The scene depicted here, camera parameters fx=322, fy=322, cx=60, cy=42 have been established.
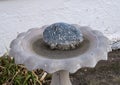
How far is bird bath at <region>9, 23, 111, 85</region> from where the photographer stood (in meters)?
→ 2.66

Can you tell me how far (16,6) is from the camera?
4.95 metres

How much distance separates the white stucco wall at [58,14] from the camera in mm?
4820

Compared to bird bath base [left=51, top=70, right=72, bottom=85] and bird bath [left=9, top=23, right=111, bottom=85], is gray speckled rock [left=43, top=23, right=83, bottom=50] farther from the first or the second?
bird bath base [left=51, top=70, right=72, bottom=85]

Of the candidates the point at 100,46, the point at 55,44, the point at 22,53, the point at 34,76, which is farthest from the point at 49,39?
the point at 34,76

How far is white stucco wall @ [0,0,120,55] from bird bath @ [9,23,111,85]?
1.65 metres

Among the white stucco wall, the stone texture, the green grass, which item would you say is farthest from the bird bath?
the stone texture

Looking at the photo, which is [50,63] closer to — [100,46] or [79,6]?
[100,46]

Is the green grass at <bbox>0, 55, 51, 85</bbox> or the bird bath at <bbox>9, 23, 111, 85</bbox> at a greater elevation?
the bird bath at <bbox>9, 23, 111, 85</bbox>

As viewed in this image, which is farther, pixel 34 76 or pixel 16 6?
pixel 16 6

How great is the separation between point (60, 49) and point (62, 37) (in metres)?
0.11

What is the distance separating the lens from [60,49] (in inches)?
115

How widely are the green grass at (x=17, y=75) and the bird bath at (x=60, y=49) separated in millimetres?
969

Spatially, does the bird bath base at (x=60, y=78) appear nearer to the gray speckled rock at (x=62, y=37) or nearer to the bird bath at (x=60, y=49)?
the bird bath at (x=60, y=49)

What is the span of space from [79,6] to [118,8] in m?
0.64
